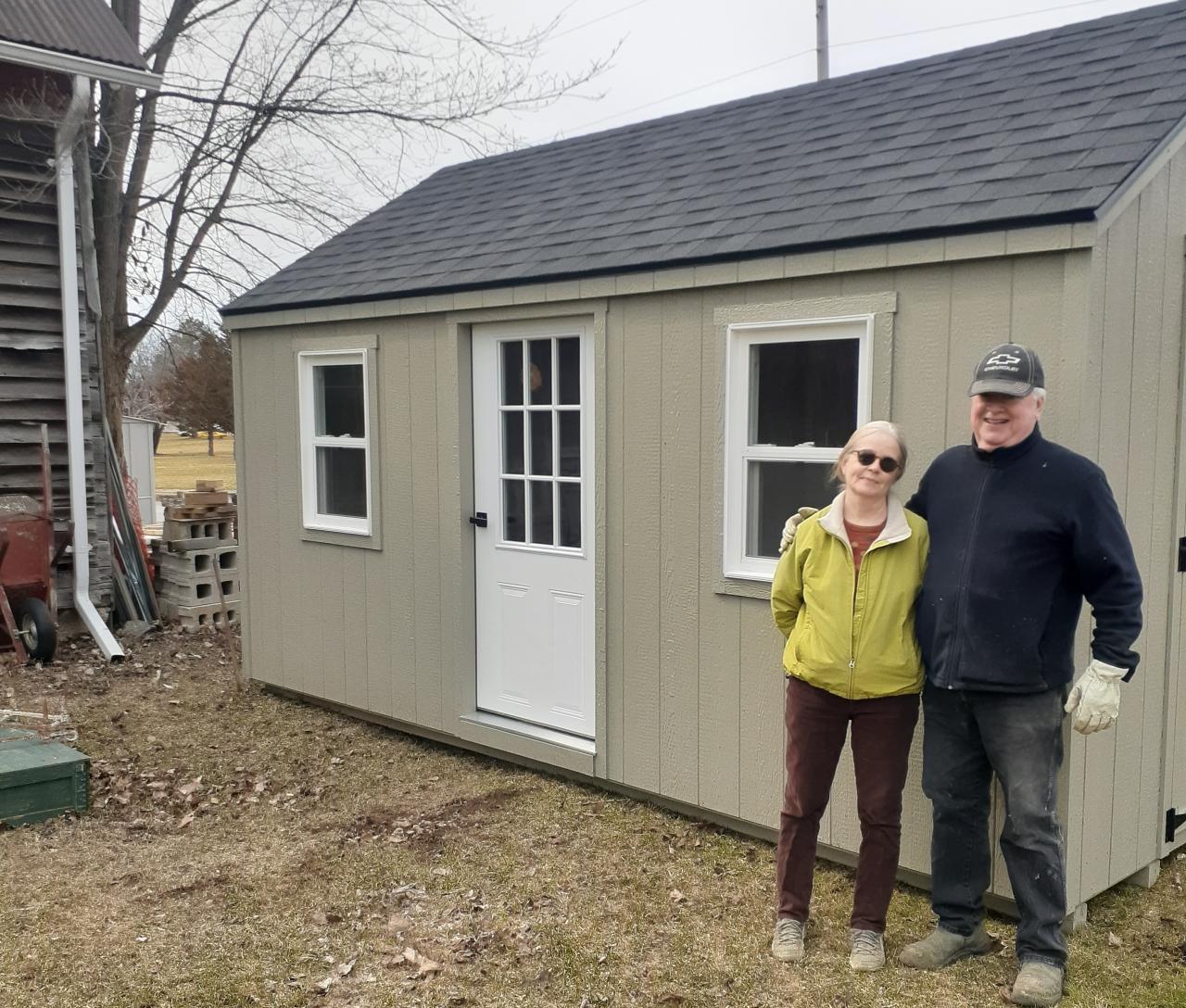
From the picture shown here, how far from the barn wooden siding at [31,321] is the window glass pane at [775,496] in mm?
6357

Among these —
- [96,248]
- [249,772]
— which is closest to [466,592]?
[249,772]

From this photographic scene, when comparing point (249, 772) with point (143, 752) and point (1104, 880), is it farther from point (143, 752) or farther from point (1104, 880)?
point (1104, 880)

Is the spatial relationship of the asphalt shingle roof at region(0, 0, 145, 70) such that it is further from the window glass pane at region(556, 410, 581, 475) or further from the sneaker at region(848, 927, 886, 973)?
the sneaker at region(848, 927, 886, 973)

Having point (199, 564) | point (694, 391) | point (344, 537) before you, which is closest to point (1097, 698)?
point (694, 391)

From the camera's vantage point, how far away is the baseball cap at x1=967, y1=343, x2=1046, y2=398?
3.43m

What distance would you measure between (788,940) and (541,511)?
8.80ft

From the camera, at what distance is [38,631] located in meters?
8.23

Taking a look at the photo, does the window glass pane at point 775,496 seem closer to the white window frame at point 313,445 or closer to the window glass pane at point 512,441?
the window glass pane at point 512,441

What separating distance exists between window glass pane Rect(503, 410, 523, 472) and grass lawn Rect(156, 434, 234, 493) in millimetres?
18004

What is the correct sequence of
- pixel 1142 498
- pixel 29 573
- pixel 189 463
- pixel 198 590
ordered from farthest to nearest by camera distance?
pixel 189 463 → pixel 198 590 → pixel 29 573 → pixel 1142 498

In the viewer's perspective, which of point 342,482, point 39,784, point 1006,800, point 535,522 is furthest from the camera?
point 342,482

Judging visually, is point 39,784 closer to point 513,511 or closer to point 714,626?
point 513,511

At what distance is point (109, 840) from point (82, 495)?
185 inches

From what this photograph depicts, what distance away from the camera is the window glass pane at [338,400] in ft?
22.3
